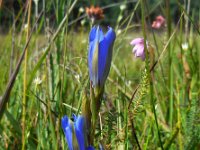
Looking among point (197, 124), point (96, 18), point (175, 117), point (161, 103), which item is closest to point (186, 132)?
point (197, 124)

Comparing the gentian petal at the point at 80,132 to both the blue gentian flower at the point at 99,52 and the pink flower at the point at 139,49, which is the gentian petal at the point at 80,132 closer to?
the blue gentian flower at the point at 99,52

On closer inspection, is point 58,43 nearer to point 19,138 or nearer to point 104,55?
point 19,138

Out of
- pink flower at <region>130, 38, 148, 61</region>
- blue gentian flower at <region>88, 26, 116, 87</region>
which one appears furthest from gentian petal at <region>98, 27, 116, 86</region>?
pink flower at <region>130, 38, 148, 61</region>

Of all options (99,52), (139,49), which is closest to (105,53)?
(99,52)

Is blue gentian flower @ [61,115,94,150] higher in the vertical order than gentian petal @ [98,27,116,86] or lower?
lower

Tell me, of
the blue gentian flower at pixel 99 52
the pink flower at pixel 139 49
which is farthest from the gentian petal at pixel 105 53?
the pink flower at pixel 139 49

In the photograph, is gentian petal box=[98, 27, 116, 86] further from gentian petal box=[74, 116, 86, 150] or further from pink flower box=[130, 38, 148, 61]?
pink flower box=[130, 38, 148, 61]
